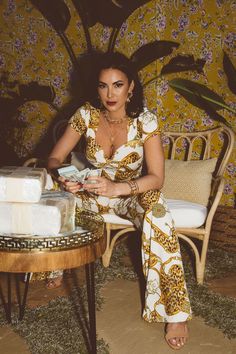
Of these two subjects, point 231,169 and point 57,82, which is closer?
point 231,169

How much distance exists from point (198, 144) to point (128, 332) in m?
1.65

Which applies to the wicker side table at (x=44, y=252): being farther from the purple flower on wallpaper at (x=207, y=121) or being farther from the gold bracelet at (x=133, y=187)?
the purple flower on wallpaper at (x=207, y=121)

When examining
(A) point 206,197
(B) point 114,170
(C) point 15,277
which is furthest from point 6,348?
(A) point 206,197

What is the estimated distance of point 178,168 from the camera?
257 cm

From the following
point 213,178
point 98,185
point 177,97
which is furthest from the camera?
point 177,97

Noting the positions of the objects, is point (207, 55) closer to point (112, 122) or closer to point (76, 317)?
point (112, 122)

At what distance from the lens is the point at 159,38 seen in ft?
9.60

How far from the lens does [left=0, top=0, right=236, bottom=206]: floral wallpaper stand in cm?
285

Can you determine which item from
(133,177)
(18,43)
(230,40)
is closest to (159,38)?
(230,40)

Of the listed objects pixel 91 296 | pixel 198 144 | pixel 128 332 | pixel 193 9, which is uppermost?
pixel 193 9

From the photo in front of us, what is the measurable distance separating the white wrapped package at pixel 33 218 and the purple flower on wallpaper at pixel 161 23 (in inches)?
80.0

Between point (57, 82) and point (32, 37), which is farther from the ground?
point (32, 37)

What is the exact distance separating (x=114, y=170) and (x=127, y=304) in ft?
2.28

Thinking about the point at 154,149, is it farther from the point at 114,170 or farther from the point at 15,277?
the point at 15,277
